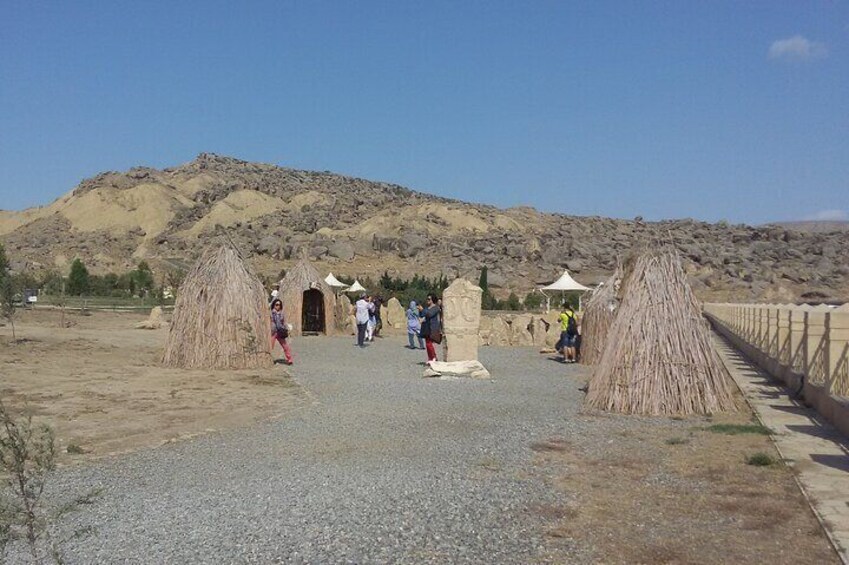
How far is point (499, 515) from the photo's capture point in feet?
21.7

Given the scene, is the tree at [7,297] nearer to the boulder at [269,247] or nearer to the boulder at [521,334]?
the boulder at [521,334]

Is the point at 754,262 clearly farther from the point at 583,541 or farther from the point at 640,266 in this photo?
the point at 583,541

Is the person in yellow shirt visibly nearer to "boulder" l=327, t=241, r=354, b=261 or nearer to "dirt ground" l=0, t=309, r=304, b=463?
"dirt ground" l=0, t=309, r=304, b=463

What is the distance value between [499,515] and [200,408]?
7.04 m

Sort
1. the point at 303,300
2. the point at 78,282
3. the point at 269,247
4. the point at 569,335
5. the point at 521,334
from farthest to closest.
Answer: the point at 269,247 → the point at 78,282 → the point at 303,300 → the point at 521,334 → the point at 569,335

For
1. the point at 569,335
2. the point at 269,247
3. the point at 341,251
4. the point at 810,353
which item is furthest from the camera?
the point at 269,247

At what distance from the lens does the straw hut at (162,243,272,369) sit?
1762cm

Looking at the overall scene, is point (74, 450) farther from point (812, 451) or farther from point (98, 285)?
point (98, 285)

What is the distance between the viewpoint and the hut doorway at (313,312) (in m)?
31.3

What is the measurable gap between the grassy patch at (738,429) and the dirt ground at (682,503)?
188 millimetres

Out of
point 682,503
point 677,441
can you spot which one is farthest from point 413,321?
point 682,503

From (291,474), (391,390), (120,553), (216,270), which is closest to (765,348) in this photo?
(391,390)

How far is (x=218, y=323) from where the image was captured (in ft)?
58.4

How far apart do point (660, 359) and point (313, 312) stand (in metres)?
21.4
